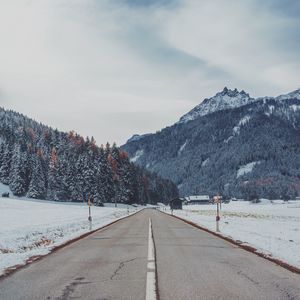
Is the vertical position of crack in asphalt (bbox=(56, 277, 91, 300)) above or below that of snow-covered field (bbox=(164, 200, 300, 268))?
above

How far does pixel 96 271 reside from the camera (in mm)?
9297

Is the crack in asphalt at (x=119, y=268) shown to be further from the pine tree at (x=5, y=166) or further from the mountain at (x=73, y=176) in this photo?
the pine tree at (x=5, y=166)

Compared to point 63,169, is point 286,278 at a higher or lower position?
lower

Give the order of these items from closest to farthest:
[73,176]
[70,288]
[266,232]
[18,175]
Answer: [70,288]
[266,232]
[73,176]
[18,175]

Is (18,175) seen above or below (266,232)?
above

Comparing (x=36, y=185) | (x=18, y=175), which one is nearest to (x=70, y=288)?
(x=36, y=185)

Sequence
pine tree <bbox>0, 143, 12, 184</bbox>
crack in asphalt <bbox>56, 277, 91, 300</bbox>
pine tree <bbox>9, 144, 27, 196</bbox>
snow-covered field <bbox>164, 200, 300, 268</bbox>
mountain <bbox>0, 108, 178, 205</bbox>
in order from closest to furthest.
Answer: crack in asphalt <bbox>56, 277, 91, 300</bbox>
snow-covered field <bbox>164, 200, 300, 268</bbox>
mountain <bbox>0, 108, 178, 205</bbox>
pine tree <bbox>9, 144, 27, 196</bbox>
pine tree <bbox>0, 143, 12, 184</bbox>

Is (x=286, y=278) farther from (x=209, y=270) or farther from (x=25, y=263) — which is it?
(x=25, y=263)

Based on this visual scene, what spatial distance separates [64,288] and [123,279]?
1323 millimetres

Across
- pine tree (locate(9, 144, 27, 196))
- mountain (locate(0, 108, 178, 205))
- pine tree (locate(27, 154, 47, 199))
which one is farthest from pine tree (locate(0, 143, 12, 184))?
pine tree (locate(27, 154, 47, 199))

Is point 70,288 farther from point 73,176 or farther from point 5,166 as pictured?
point 5,166

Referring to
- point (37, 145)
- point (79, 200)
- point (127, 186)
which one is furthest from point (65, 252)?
point (37, 145)

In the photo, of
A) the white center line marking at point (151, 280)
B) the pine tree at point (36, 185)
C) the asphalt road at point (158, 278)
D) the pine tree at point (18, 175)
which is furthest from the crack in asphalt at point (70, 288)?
the pine tree at point (18, 175)

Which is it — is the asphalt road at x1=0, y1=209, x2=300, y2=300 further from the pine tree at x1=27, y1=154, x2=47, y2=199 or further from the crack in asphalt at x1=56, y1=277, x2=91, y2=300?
the pine tree at x1=27, y1=154, x2=47, y2=199
